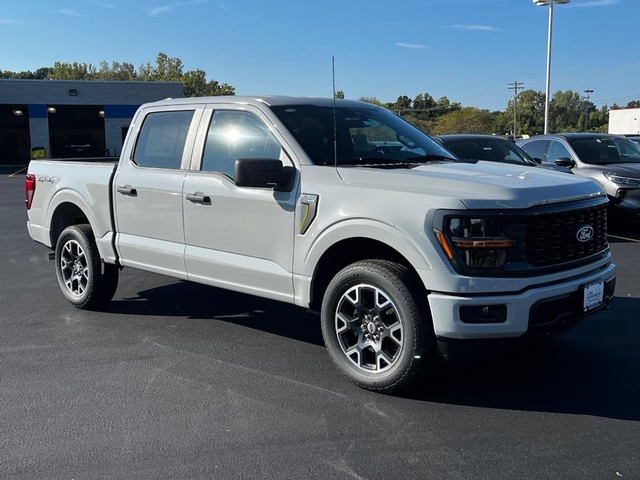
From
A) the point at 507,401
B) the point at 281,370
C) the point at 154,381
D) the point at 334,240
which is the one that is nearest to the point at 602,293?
the point at 507,401

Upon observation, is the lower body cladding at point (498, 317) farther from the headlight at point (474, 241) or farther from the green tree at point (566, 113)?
the green tree at point (566, 113)

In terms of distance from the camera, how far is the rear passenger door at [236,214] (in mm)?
4746

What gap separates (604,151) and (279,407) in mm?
9730

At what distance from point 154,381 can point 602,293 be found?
3150 mm

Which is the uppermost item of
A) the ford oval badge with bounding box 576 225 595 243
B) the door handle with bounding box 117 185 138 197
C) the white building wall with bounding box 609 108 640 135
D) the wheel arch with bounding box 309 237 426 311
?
the white building wall with bounding box 609 108 640 135

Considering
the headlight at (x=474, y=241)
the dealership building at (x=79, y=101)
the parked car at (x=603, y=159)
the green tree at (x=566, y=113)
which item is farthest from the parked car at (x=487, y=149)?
the green tree at (x=566, y=113)

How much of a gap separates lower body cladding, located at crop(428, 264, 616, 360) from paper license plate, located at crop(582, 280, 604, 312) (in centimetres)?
10

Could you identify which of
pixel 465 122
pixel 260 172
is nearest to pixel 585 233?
pixel 260 172

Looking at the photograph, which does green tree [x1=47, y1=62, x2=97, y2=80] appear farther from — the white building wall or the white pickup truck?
the white pickup truck

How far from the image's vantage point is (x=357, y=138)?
5.17 m

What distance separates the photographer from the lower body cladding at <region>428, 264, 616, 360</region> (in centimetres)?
381

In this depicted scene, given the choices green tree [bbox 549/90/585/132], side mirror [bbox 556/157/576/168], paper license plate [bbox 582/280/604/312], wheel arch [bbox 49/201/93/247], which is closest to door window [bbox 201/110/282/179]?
wheel arch [bbox 49/201/93/247]

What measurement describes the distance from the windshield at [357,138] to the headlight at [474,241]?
1032 mm

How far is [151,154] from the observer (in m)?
5.88
